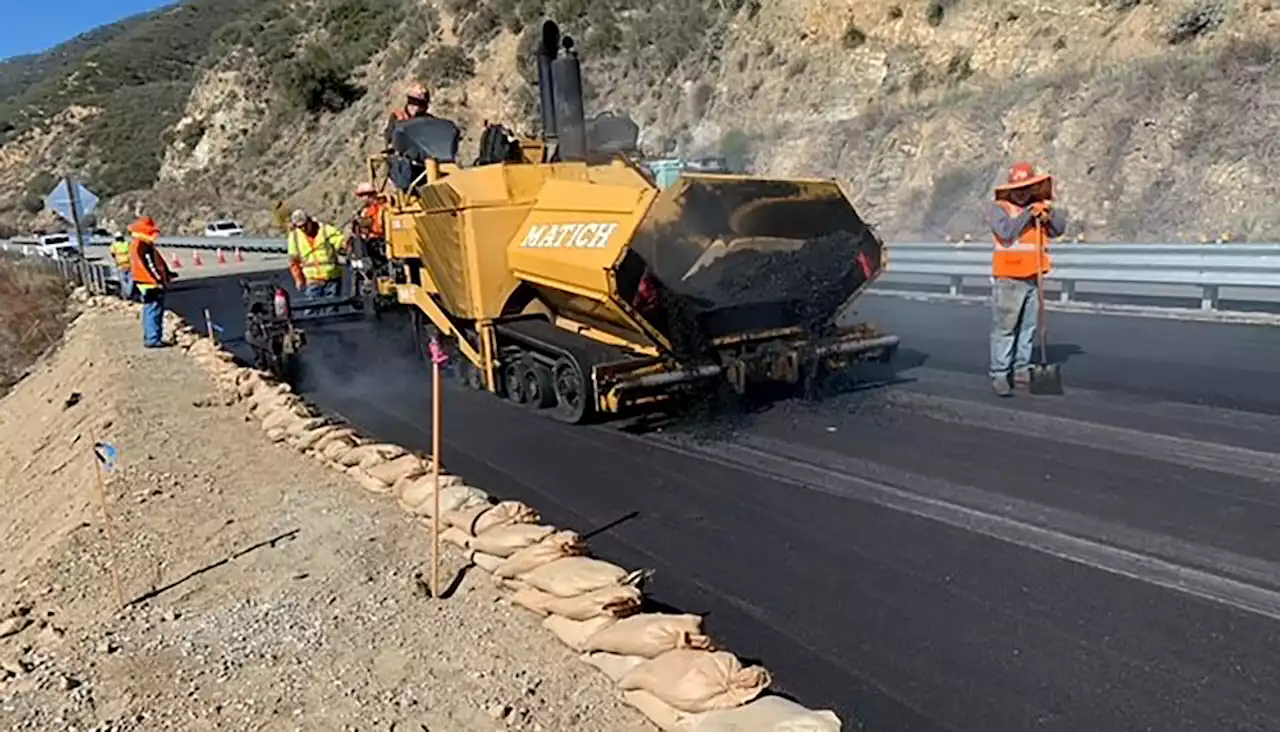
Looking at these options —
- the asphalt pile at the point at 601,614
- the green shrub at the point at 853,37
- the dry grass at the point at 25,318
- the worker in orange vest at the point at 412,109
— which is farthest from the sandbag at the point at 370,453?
the green shrub at the point at 853,37

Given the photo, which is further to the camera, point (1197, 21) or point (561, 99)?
point (1197, 21)

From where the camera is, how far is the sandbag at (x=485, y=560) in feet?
16.7

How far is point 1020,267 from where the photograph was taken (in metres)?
8.43

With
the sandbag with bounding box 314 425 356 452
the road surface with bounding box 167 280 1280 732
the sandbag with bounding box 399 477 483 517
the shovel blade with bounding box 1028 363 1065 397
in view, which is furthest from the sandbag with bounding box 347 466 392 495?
the shovel blade with bounding box 1028 363 1065 397

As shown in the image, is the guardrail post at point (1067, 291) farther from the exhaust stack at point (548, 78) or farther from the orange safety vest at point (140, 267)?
the orange safety vest at point (140, 267)

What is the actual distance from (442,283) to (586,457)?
3.00m

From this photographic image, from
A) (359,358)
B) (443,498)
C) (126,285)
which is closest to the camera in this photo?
(443,498)

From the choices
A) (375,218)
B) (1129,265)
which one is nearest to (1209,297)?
(1129,265)

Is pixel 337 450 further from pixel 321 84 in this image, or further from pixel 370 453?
pixel 321 84

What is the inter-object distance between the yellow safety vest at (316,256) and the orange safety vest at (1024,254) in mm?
8412

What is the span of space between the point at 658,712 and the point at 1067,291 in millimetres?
10966

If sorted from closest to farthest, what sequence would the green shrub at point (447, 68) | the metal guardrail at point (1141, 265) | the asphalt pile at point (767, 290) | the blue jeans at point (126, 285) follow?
1. the asphalt pile at point (767, 290)
2. the metal guardrail at point (1141, 265)
3. the blue jeans at point (126, 285)
4. the green shrub at point (447, 68)

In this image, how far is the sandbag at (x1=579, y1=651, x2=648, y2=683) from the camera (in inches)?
155

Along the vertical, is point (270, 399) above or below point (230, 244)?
below
